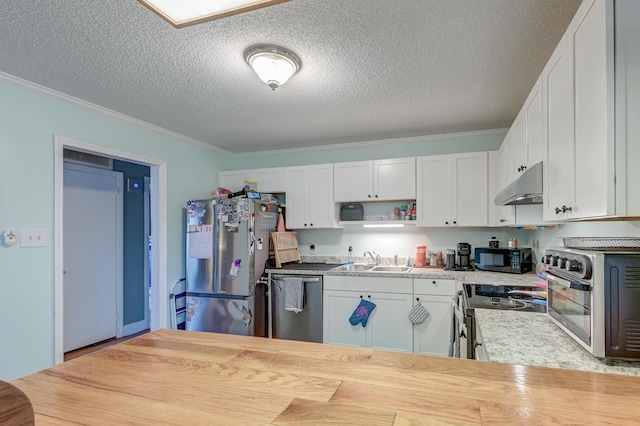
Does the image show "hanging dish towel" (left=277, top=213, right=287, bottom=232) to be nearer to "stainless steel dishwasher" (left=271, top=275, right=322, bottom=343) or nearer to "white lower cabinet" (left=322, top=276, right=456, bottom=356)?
"stainless steel dishwasher" (left=271, top=275, right=322, bottom=343)

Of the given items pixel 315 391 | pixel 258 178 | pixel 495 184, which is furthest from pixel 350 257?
pixel 315 391

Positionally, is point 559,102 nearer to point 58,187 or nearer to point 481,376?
point 481,376

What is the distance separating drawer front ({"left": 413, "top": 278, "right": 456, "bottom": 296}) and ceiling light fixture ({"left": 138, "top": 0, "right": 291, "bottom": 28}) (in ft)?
8.52

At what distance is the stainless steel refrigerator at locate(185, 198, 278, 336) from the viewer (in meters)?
3.48

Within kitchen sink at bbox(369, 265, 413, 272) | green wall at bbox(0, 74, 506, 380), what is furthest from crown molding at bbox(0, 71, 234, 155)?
kitchen sink at bbox(369, 265, 413, 272)

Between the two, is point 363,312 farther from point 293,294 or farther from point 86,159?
point 86,159

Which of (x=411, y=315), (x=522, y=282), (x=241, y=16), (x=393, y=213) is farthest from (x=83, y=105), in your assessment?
(x=522, y=282)

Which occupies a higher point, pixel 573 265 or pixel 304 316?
pixel 573 265

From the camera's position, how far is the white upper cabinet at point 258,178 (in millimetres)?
4188

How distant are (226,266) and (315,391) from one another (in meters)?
3.12

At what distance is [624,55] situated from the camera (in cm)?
101

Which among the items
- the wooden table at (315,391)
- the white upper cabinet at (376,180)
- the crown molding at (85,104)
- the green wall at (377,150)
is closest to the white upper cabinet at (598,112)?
the wooden table at (315,391)

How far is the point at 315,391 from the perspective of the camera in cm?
58

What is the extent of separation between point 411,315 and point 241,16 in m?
2.76
